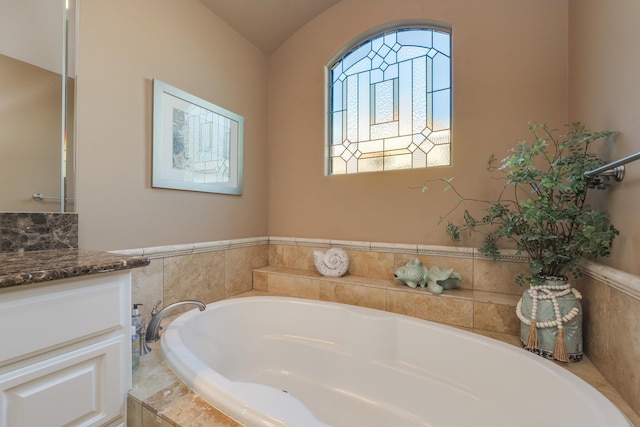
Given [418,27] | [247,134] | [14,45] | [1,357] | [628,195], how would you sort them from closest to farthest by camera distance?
1. [1,357]
2. [628,195]
3. [14,45]
4. [418,27]
5. [247,134]

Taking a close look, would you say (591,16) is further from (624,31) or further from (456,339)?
(456,339)

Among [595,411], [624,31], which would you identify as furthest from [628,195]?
[595,411]

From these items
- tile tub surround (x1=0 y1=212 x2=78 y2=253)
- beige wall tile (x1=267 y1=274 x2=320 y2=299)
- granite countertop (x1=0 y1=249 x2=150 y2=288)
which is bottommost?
A: beige wall tile (x1=267 y1=274 x2=320 y2=299)

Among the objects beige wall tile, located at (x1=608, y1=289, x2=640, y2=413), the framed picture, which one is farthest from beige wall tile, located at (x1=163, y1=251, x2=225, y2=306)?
beige wall tile, located at (x1=608, y1=289, x2=640, y2=413)

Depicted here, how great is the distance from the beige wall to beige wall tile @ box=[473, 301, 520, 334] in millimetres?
1625

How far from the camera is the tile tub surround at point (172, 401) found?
0.78 m

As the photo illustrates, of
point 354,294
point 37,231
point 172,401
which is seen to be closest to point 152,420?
point 172,401

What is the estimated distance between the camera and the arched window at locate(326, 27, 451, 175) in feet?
5.92

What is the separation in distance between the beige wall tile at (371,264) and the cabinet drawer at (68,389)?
55.0 inches

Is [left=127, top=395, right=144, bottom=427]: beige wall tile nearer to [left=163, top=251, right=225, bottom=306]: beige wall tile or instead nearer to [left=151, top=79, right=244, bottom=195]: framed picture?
[left=163, top=251, right=225, bottom=306]: beige wall tile

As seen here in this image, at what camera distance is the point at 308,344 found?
5.34 feet

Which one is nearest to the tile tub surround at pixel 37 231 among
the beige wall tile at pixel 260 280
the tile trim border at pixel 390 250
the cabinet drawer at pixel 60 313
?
the tile trim border at pixel 390 250

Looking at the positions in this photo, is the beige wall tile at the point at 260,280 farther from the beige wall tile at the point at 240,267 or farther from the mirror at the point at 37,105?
the mirror at the point at 37,105

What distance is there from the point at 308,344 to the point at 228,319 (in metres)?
0.50
